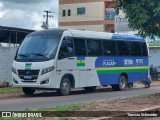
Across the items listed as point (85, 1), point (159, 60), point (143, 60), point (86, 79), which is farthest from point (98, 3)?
point (86, 79)

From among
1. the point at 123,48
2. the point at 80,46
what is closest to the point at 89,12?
the point at 123,48

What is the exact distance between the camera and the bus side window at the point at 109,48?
78.6ft

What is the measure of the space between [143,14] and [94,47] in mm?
6881

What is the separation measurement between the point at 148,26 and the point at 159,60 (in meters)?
36.1

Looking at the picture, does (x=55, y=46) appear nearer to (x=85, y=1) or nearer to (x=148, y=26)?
(x=148, y=26)

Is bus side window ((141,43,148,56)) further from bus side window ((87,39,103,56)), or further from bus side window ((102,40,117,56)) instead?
bus side window ((87,39,103,56))

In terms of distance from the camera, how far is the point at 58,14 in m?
85.2

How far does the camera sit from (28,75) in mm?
20156

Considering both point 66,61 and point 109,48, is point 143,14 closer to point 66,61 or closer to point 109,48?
point 66,61

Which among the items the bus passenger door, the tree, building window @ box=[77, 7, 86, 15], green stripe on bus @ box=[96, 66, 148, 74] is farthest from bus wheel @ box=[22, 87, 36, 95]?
building window @ box=[77, 7, 86, 15]

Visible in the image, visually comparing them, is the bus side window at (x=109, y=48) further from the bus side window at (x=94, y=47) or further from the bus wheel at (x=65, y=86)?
the bus wheel at (x=65, y=86)

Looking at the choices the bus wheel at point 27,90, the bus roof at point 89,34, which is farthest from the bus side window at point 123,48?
the bus wheel at point 27,90

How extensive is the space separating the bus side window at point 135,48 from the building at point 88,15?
52.7 meters

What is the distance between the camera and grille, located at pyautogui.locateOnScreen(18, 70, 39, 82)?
65.6 feet
